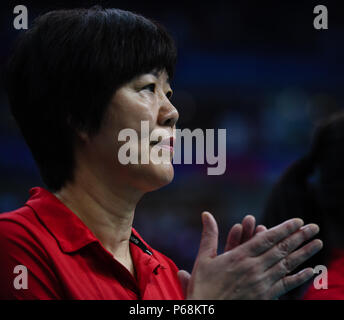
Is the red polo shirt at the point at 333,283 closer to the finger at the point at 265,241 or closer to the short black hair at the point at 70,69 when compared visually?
the finger at the point at 265,241

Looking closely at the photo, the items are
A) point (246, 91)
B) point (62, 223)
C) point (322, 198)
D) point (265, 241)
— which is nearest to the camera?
point (265, 241)

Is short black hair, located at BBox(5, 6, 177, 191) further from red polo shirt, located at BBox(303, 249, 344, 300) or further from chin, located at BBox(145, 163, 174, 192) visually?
red polo shirt, located at BBox(303, 249, 344, 300)

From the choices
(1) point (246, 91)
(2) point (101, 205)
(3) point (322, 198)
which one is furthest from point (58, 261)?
(1) point (246, 91)

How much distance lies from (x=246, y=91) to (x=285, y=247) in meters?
3.80

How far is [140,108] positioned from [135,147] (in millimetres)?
97

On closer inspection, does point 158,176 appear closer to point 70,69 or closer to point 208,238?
point 208,238

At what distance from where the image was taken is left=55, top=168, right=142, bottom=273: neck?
4.19ft

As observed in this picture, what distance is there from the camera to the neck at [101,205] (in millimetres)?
1276

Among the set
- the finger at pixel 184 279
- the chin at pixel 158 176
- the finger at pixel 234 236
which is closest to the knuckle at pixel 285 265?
the finger at pixel 234 236

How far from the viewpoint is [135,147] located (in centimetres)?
122

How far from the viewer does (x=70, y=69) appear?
124 centimetres

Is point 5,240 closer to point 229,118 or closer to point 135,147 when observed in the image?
point 135,147

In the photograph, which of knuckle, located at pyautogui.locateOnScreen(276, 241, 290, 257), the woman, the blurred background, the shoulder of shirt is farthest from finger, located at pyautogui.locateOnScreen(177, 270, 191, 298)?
the blurred background

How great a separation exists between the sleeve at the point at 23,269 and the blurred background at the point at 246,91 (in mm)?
3254
